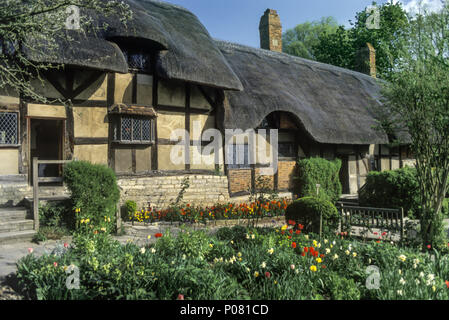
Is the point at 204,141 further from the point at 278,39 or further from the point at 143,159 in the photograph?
the point at 278,39

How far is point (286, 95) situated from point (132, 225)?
6456 mm

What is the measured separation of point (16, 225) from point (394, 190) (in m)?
9.12

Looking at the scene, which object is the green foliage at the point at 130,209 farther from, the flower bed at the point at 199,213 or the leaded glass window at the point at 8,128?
the leaded glass window at the point at 8,128

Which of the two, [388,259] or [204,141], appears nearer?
[388,259]

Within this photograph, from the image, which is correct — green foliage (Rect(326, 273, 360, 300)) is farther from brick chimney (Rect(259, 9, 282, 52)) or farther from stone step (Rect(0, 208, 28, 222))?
brick chimney (Rect(259, 9, 282, 52))

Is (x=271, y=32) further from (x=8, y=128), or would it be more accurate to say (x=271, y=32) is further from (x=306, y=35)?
(x=306, y=35)

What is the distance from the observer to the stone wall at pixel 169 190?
342 inches

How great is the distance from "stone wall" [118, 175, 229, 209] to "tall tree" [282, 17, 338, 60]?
2313cm

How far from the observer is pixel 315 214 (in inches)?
264

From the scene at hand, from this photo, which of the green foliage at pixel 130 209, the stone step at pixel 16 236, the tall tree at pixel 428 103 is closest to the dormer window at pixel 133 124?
the green foliage at pixel 130 209

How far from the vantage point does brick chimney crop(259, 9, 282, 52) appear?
1667cm

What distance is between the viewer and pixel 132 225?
7.86m

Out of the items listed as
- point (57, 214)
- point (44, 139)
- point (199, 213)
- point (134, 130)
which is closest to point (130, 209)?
point (199, 213)
